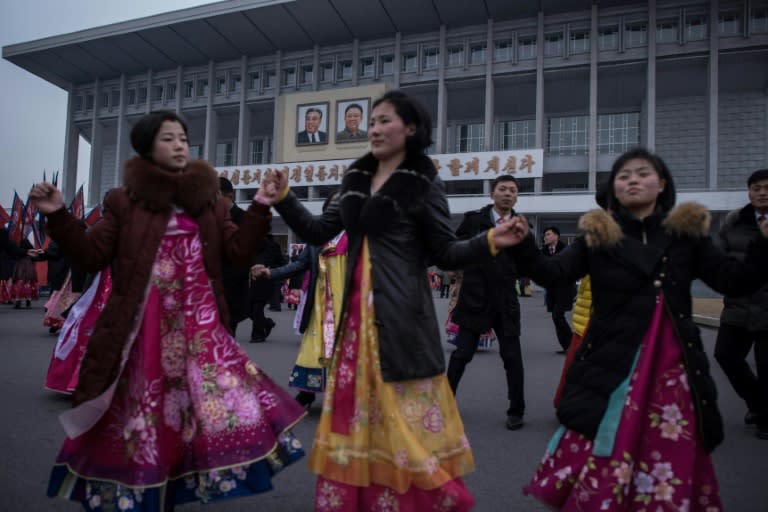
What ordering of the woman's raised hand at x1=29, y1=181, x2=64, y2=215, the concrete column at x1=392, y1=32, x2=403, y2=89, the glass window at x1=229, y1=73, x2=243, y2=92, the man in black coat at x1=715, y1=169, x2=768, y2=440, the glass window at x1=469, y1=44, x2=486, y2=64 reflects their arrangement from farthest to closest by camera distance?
1. the glass window at x1=229, y1=73, x2=243, y2=92
2. the concrete column at x1=392, y1=32, x2=403, y2=89
3. the glass window at x1=469, y1=44, x2=486, y2=64
4. the man in black coat at x1=715, y1=169, x2=768, y2=440
5. the woman's raised hand at x1=29, y1=181, x2=64, y2=215

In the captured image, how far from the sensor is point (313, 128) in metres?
34.7

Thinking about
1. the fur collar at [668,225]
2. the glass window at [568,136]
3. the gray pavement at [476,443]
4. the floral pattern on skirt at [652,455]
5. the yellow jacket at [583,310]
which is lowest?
the gray pavement at [476,443]

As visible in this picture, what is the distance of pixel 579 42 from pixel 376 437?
33.0 m

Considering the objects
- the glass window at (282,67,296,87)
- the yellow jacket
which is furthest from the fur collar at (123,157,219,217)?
the glass window at (282,67,296,87)

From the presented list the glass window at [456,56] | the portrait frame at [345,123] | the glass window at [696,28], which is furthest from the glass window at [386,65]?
the glass window at [696,28]

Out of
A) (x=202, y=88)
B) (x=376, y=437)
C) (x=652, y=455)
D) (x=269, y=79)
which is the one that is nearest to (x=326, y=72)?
(x=269, y=79)

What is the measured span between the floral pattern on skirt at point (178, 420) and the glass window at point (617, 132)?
1286 inches

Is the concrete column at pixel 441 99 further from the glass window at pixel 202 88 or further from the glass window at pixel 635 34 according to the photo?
the glass window at pixel 202 88

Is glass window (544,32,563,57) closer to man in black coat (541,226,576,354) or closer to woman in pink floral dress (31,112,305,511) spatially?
man in black coat (541,226,576,354)

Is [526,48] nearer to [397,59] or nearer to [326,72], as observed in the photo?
[397,59]

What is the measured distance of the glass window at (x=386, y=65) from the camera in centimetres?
3481

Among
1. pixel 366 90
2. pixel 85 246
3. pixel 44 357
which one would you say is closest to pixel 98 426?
pixel 85 246

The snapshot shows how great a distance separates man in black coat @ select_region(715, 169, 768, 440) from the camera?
369 centimetres

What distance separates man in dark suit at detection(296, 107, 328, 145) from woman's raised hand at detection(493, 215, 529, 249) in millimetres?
33595
